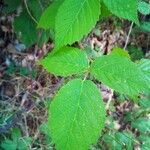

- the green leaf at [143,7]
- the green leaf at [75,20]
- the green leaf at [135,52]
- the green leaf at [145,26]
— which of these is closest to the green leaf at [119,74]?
the green leaf at [75,20]

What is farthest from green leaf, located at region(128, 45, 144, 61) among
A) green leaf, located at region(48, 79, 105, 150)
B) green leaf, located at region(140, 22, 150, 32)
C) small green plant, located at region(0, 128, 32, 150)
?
green leaf, located at region(48, 79, 105, 150)

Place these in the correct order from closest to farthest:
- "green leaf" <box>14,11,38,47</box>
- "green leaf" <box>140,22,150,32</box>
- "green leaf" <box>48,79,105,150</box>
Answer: "green leaf" <box>48,79,105,150</box>, "green leaf" <box>14,11,38,47</box>, "green leaf" <box>140,22,150,32</box>

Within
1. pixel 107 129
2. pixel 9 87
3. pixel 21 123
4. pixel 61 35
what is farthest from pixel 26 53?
pixel 61 35

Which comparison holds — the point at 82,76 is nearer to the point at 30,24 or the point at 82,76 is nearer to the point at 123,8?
the point at 123,8

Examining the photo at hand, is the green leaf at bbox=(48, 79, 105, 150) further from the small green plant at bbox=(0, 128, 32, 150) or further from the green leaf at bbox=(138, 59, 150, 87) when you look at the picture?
the small green plant at bbox=(0, 128, 32, 150)

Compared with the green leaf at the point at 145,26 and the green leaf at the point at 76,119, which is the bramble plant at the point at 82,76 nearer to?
the green leaf at the point at 76,119

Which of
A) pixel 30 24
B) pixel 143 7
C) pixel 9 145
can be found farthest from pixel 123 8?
pixel 9 145
